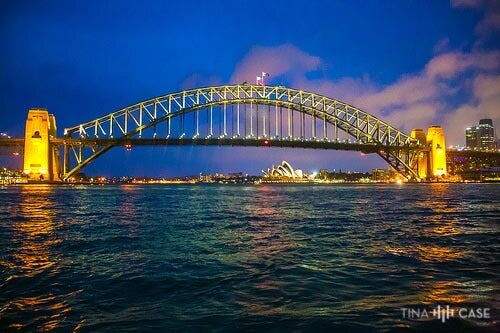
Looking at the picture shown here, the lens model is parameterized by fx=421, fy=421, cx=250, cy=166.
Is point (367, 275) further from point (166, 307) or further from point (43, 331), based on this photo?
point (43, 331)

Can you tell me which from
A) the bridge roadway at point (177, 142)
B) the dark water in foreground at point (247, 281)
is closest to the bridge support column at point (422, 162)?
the bridge roadway at point (177, 142)

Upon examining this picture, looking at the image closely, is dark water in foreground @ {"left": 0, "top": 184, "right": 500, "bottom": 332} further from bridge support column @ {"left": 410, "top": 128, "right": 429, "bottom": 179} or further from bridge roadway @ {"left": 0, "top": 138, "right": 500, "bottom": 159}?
bridge support column @ {"left": 410, "top": 128, "right": 429, "bottom": 179}

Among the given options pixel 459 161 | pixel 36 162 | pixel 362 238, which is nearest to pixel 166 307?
pixel 362 238

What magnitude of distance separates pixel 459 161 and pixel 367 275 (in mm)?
142728

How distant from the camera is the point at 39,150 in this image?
2997 inches

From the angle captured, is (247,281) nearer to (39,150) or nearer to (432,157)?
(39,150)

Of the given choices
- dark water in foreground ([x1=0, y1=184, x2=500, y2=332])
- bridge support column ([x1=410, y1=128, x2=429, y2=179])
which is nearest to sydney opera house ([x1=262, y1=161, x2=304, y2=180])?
bridge support column ([x1=410, y1=128, x2=429, y2=179])

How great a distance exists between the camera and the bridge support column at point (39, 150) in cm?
7575

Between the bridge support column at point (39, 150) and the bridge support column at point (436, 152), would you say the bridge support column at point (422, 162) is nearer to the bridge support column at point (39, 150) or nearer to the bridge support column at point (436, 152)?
the bridge support column at point (436, 152)

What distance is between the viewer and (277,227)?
15273 mm

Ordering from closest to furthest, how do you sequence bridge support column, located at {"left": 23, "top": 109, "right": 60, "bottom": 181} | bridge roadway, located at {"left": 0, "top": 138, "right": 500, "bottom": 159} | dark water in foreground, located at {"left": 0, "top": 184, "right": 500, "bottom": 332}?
dark water in foreground, located at {"left": 0, "top": 184, "right": 500, "bottom": 332}
bridge support column, located at {"left": 23, "top": 109, "right": 60, "bottom": 181}
bridge roadway, located at {"left": 0, "top": 138, "right": 500, "bottom": 159}

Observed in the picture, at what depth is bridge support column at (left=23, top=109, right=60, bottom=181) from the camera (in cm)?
7575

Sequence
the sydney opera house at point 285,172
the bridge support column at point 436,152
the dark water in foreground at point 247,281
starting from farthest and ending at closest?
the sydney opera house at point 285,172 < the bridge support column at point 436,152 < the dark water in foreground at point 247,281

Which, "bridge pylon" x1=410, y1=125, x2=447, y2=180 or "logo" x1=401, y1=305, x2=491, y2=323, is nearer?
"logo" x1=401, y1=305, x2=491, y2=323
